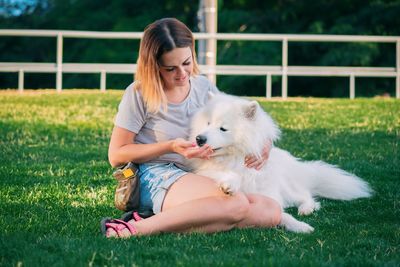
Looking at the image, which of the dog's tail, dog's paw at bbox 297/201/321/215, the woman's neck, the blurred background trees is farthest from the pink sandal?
the blurred background trees

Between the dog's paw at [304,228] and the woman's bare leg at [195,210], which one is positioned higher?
the woman's bare leg at [195,210]

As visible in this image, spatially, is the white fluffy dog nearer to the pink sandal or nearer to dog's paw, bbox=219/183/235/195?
dog's paw, bbox=219/183/235/195

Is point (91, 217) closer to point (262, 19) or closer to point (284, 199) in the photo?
point (284, 199)

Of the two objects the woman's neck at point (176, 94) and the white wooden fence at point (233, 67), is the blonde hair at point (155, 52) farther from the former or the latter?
the white wooden fence at point (233, 67)

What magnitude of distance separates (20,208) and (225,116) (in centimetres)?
168

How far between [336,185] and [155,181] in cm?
184

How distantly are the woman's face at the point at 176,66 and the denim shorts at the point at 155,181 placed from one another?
0.57 meters

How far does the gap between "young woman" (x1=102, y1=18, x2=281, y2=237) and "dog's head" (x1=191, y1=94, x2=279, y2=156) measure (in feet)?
0.36

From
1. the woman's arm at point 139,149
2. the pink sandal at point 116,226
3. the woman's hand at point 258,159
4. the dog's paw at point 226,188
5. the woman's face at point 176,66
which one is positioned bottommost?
the pink sandal at point 116,226

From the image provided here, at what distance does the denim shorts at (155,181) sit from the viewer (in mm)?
4344

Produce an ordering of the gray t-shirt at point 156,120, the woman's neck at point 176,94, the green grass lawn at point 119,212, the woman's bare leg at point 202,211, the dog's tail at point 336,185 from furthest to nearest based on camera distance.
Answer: the dog's tail at point 336,185 → the woman's neck at point 176,94 → the gray t-shirt at point 156,120 → the woman's bare leg at point 202,211 → the green grass lawn at point 119,212

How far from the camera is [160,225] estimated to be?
4.12 metres

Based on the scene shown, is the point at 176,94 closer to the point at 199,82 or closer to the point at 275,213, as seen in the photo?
the point at 199,82

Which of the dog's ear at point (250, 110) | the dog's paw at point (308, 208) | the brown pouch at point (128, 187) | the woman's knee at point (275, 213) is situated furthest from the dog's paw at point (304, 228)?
the brown pouch at point (128, 187)
